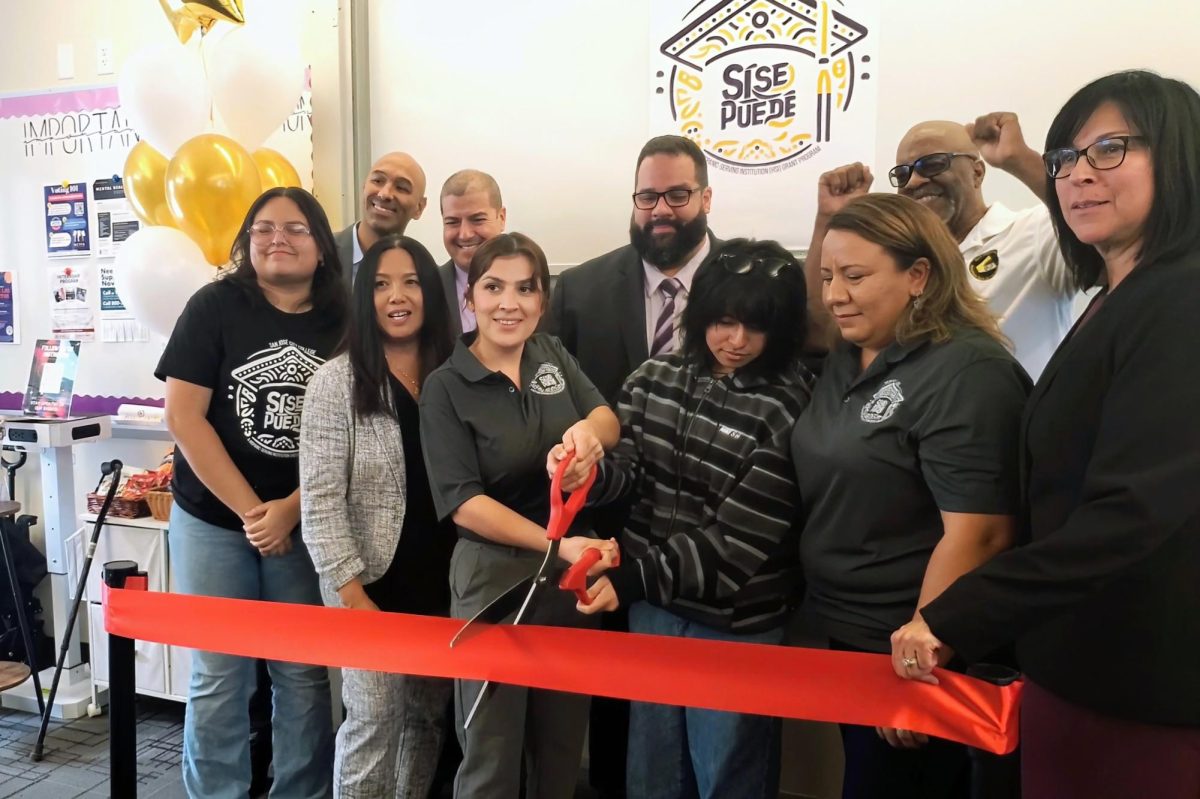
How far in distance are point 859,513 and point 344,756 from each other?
130 cm

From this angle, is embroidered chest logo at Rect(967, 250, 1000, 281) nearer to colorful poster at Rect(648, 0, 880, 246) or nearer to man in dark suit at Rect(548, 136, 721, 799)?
colorful poster at Rect(648, 0, 880, 246)

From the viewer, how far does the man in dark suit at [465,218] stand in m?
2.35

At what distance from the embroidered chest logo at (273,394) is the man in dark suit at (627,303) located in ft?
2.57

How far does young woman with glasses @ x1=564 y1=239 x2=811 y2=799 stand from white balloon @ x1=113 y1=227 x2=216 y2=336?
175cm

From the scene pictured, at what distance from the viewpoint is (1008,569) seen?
1.06m

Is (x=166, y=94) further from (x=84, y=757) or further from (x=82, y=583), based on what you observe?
(x=84, y=757)

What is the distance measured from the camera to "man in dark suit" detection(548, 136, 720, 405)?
2205 mm

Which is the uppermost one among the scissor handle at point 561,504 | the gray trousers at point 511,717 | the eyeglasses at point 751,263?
the eyeglasses at point 751,263

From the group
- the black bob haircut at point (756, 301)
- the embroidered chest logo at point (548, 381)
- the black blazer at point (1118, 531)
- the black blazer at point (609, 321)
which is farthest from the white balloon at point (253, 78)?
the black blazer at point (1118, 531)

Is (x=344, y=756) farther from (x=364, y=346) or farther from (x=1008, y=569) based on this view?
A: (x=1008, y=569)

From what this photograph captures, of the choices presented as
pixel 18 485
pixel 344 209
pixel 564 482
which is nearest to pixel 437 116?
pixel 344 209

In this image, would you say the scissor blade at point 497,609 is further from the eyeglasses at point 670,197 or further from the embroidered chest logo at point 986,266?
the embroidered chest logo at point 986,266

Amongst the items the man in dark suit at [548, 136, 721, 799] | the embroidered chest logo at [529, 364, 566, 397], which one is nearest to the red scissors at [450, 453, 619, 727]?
the embroidered chest logo at [529, 364, 566, 397]

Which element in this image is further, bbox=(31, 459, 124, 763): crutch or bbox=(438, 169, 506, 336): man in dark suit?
bbox=(31, 459, 124, 763): crutch
